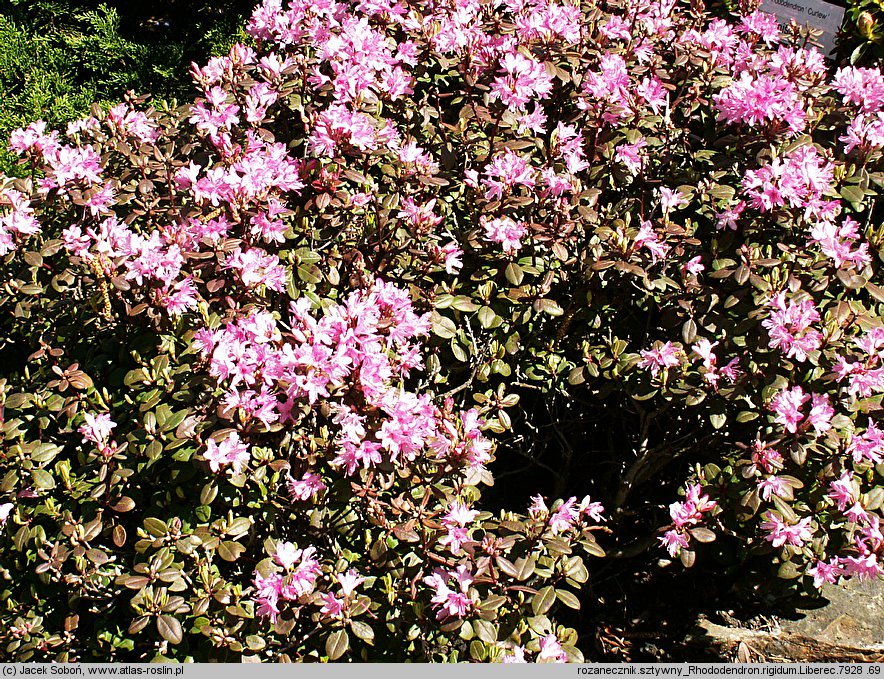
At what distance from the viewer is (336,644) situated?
1.81 metres

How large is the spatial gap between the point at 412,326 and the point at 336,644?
73 cm

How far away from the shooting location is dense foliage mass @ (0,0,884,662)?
6.08ft

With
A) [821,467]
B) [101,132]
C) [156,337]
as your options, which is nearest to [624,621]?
[821,467]

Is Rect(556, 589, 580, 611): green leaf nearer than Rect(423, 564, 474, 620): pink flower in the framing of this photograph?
No

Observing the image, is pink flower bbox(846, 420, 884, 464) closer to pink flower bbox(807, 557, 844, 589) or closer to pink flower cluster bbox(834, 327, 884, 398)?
pink flower cluster bbox(834, 327, 884, 398)

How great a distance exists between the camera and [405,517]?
1.93 m

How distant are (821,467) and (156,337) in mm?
1688

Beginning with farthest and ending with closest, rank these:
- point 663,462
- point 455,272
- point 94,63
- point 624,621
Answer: point 94,63 < point 624,621 < point 663,462 < point 455,272

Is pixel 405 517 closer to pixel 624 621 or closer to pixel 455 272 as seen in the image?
pixel 455 272

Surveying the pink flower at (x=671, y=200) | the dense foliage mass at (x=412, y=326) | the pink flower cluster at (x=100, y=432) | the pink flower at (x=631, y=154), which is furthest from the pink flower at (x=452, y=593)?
the pink flower at (x=631, y=154)

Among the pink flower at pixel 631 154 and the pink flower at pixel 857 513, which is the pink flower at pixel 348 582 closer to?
the pink flower at pixel 857 513

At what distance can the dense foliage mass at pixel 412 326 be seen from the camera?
72.9 inches

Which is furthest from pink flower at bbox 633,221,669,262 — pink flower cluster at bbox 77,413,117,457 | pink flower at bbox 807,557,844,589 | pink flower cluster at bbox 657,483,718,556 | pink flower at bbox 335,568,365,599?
pink flower cluster at bbox 77,413,117,457
